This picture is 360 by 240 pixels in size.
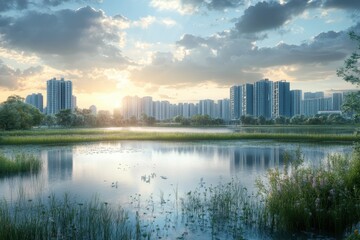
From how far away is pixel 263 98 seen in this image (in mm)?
162625

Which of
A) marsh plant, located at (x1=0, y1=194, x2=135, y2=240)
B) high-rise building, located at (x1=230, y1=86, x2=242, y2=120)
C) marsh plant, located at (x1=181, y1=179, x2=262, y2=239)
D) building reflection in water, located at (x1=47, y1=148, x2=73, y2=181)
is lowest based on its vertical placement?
building reflection in water, located at (x1=47, y1=148, x2=73, y2=181)

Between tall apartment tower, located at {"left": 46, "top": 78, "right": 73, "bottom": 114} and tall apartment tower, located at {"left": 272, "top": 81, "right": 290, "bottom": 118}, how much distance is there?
97.8 meters

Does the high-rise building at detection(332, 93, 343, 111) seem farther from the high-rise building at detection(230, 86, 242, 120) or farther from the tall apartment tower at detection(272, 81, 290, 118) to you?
the high-rise building at detection(230, 86, 242, 120)

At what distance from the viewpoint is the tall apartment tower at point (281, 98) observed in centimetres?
15625

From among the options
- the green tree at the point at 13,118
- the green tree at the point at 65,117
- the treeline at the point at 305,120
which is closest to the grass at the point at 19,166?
the green tree at the point at 13,118

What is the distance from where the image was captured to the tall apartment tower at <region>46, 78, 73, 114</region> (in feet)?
458

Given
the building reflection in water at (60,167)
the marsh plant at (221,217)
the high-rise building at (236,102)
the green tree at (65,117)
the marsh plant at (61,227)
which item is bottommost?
the building reflection in water at (60,167)

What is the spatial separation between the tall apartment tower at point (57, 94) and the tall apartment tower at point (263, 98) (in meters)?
90.8

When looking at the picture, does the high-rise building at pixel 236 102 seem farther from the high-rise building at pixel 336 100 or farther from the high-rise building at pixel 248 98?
the high-rise building at pixel 336 100

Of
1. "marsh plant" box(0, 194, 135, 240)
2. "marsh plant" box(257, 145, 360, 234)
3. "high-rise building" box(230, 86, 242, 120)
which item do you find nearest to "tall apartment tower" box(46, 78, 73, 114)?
"high-rise building" box(230, 86, 242, 120)

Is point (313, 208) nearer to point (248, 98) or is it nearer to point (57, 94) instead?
point (57, 94)

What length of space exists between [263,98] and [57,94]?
98241 millimetres

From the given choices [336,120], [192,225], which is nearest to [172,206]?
[192,225]

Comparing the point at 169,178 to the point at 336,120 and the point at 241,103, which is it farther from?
the point at 241,103
